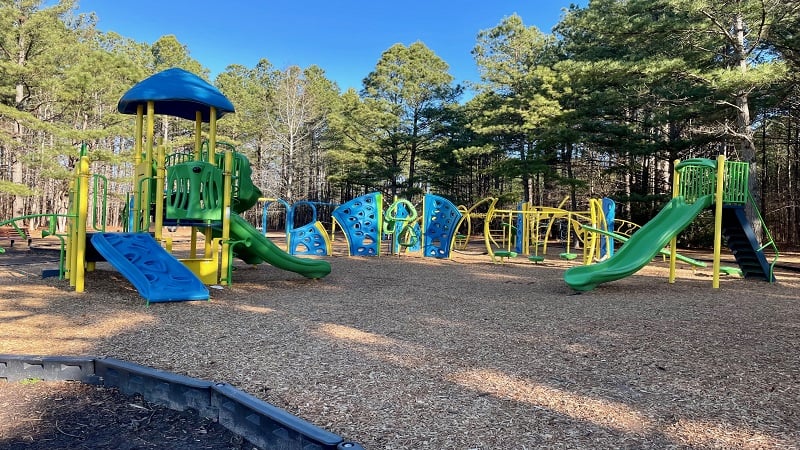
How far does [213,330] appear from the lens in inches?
193

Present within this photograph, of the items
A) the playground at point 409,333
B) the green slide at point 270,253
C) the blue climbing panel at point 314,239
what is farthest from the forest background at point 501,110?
the green slide at point 270,253

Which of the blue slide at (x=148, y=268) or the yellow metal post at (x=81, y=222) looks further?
the yellow metal post at (x=81, y=222)

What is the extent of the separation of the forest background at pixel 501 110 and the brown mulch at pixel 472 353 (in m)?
9.74

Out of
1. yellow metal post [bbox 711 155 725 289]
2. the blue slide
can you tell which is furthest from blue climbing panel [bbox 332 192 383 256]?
yellow metal post [bbox 711 155 725 289]

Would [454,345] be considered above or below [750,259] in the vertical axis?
below

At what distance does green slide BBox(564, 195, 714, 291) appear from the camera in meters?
7.76

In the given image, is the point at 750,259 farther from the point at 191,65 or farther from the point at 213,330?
the point at 191,65

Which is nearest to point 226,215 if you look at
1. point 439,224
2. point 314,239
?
point 314,239

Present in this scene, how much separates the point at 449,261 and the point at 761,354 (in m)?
9.55

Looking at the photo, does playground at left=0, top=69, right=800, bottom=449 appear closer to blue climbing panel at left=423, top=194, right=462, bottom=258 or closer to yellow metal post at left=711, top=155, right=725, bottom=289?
yellow metal post at left=711, top=155, right=725, bottom=289

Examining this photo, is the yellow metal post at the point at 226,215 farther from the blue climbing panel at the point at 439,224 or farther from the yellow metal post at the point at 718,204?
the yellow metal post at the point at 718,204

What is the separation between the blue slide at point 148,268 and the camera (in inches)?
249

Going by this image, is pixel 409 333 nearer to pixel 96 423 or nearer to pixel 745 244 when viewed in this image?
pixel 96 423

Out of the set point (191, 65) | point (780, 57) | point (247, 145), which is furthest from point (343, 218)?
point (247, 145)
